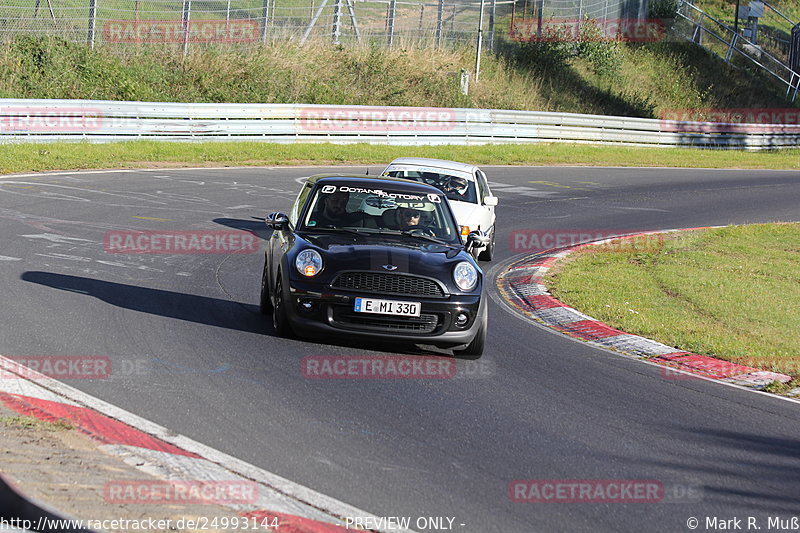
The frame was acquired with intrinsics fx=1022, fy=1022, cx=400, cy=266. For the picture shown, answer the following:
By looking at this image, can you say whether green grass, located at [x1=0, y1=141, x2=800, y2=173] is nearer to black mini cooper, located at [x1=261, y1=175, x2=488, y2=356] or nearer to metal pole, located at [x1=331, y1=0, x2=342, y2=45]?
metal pole, located at [x1=331, y1=0, x2=342, y2=45]

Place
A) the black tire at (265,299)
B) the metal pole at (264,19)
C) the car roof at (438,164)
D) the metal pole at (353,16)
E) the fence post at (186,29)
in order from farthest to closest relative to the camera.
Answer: the metal pole at (353,16) < the metal pole at (264,19) < the fence post at (186,29) < the car roof at (438,164) < the black tire at (265,299)

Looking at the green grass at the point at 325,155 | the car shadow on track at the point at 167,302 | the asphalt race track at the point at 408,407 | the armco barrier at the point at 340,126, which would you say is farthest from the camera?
the armco barrier at the point at 340,126

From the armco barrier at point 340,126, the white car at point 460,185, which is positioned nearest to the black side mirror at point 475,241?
the white car at point 460,185

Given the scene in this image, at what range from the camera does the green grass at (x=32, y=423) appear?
19.6ft

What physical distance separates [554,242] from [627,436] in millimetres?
11136

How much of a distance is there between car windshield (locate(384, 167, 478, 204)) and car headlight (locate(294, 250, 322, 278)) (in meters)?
6.71

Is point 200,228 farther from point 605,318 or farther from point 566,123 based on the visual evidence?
point 566,123

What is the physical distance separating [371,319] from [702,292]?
21.4 ft

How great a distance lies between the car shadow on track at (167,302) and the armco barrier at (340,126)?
1431 centimetres

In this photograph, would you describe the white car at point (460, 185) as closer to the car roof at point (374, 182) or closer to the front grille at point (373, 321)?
the car roof at point (374, 182)

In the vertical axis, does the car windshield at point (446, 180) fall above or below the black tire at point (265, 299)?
above

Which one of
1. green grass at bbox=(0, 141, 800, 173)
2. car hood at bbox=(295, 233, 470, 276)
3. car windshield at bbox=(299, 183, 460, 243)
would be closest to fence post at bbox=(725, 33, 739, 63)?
green grass at bbox=(0, 141, 800, 173)

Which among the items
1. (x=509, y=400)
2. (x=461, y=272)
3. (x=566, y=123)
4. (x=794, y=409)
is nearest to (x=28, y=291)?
(x=461, y=272)

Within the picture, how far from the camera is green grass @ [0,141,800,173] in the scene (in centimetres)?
2319
